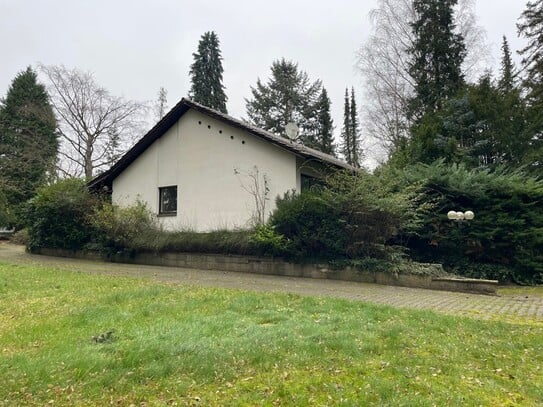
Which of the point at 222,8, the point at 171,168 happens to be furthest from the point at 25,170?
the point at 222,8

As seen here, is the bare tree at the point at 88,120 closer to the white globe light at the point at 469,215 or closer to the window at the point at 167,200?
the window at the point at 167,200

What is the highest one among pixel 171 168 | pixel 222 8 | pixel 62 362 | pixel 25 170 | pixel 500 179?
pixel 222 8

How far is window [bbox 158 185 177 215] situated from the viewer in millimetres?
17614

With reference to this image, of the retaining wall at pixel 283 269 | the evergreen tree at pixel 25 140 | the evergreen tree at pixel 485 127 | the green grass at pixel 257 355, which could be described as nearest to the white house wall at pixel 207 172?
the retaining wall at pixel 283 269

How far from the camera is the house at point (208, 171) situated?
49.5 ft

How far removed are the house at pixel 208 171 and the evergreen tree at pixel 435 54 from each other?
514 inches

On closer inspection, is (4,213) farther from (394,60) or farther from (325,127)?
(325,127)

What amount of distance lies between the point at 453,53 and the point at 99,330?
27.2m

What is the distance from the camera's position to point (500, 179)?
45.3ft

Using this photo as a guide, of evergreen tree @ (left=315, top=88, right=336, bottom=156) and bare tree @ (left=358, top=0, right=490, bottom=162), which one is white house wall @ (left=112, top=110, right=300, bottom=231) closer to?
bare tree @ (left=358, top=0, right=490, bottom=162)

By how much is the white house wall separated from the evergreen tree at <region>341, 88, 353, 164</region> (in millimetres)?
29398

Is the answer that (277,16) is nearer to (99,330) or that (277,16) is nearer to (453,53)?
(453,53)

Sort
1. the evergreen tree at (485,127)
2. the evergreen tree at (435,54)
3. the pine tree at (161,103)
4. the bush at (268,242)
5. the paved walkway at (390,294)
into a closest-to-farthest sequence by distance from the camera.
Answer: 1. the paved walkway at (390,294)
2. the bush at (268,242)
3. the evergreen tree at (485,127)
4. the evergreen tree at (435,54)
5. the pine tree at (161,103)

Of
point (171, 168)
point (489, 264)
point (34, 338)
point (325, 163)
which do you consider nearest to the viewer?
point (34, 338)
